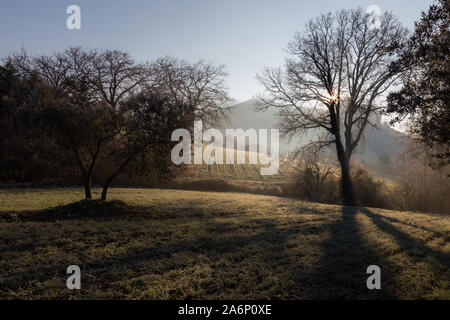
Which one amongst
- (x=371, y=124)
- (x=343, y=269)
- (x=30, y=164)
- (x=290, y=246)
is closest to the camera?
(x=343, y=269)

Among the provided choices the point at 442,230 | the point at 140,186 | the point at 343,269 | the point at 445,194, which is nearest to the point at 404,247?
the point at 343,269

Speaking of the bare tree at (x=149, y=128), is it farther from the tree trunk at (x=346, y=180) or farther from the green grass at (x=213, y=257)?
the tree trunk at (x=346, y=180)

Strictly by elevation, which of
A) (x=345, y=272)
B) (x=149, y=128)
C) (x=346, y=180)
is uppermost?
(x=149, y=128)

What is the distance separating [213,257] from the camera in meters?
6.43

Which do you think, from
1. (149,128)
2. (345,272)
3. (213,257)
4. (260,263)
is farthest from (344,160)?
(213,257)

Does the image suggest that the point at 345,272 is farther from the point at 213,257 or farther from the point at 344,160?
the point at 344,160

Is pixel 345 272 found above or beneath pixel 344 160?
beneath

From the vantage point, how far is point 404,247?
25.6 ft

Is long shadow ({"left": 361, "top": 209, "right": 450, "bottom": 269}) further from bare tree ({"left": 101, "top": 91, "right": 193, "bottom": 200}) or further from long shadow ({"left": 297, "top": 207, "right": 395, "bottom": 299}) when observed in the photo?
bare tree ({"left": 101, "top": 91, "right": 193, "bottom": 200})

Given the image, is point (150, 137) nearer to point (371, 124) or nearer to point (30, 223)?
point (30, 223)

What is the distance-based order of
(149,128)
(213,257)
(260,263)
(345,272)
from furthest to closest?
1. (149,128)
2. (213,257)
3. (260,263)
4. (345,272)

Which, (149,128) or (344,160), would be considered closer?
(149,128)

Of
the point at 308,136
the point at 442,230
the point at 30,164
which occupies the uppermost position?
the point at 308,136

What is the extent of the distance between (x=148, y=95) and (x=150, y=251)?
26.8ft
